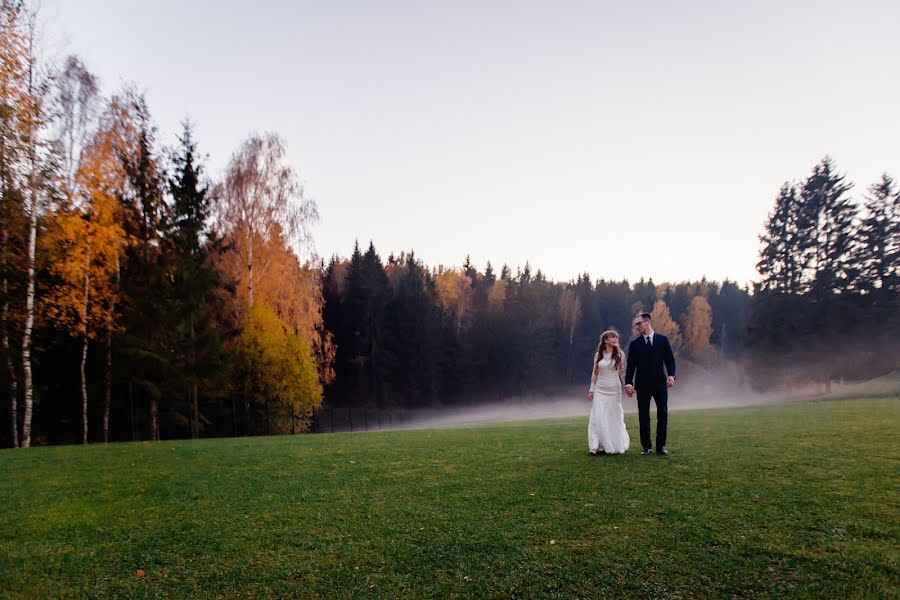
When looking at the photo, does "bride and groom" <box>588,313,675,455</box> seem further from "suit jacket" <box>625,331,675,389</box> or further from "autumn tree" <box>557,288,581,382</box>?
"autumn tree" <box>557,288,581,382</box>

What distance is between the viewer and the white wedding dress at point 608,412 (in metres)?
8.71

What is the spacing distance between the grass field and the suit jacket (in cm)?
133

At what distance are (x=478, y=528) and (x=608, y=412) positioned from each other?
4.72m

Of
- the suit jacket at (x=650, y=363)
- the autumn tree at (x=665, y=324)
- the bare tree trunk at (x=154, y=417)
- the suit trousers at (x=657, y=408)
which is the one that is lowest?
the bare tree trunk at (x=154, y=417)

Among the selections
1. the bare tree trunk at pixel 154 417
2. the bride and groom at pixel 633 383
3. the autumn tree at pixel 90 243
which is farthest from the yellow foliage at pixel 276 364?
the bride and groom at pixel 633 383

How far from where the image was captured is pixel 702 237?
43.3m

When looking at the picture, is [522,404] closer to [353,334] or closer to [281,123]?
[353,334]

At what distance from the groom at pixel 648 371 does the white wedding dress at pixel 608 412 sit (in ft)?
1.09

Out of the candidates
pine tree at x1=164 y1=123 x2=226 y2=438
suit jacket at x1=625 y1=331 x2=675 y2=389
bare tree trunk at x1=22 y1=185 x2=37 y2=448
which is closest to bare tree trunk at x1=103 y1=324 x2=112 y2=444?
pine tree at x1=164 y1=123 x2=226 y2=438

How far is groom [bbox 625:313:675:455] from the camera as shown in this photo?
8195 mm

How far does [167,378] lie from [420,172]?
17.1 meters

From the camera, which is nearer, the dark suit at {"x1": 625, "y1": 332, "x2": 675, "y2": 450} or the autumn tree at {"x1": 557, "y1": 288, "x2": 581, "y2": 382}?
the dark suit at {"x1": 625, "y1": 332, "x2": 675, "y2": 450}

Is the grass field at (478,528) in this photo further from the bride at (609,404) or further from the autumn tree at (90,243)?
the autumn tree at (90,243)

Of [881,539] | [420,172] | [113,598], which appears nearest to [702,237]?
[420,172]
